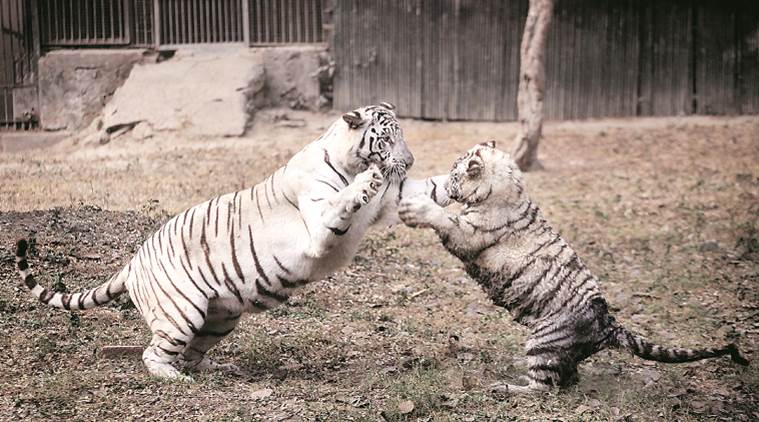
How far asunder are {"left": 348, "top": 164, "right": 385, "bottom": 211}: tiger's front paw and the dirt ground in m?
1.04

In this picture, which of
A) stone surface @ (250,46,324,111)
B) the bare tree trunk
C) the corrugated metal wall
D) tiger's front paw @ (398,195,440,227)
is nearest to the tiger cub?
tiger's front paw @ (398,195,440,227)

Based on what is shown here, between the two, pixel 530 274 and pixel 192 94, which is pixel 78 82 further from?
pixel 530 274

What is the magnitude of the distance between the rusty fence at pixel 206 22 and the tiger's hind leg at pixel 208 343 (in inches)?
342

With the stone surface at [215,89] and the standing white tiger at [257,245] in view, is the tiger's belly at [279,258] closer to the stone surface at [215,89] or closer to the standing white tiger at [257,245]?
the standing white tiger at [257,245]

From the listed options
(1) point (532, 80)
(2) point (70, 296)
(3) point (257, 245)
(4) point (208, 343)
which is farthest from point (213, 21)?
(3) point (257, 245)

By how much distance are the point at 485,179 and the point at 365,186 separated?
71cm

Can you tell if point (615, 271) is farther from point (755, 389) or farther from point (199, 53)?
point (199, 53)

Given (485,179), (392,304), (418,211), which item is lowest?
(392,304)

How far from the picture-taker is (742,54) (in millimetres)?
14477

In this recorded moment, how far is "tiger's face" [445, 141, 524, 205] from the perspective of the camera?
5453 millimetres

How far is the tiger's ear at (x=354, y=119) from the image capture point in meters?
5.54

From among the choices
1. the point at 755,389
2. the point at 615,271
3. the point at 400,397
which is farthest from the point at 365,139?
the point at 615,271

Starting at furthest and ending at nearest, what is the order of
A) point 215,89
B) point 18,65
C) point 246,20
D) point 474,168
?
point 246,20 → point 215,89 → point 18,65 → point 474,168

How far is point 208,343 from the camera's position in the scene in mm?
6008
